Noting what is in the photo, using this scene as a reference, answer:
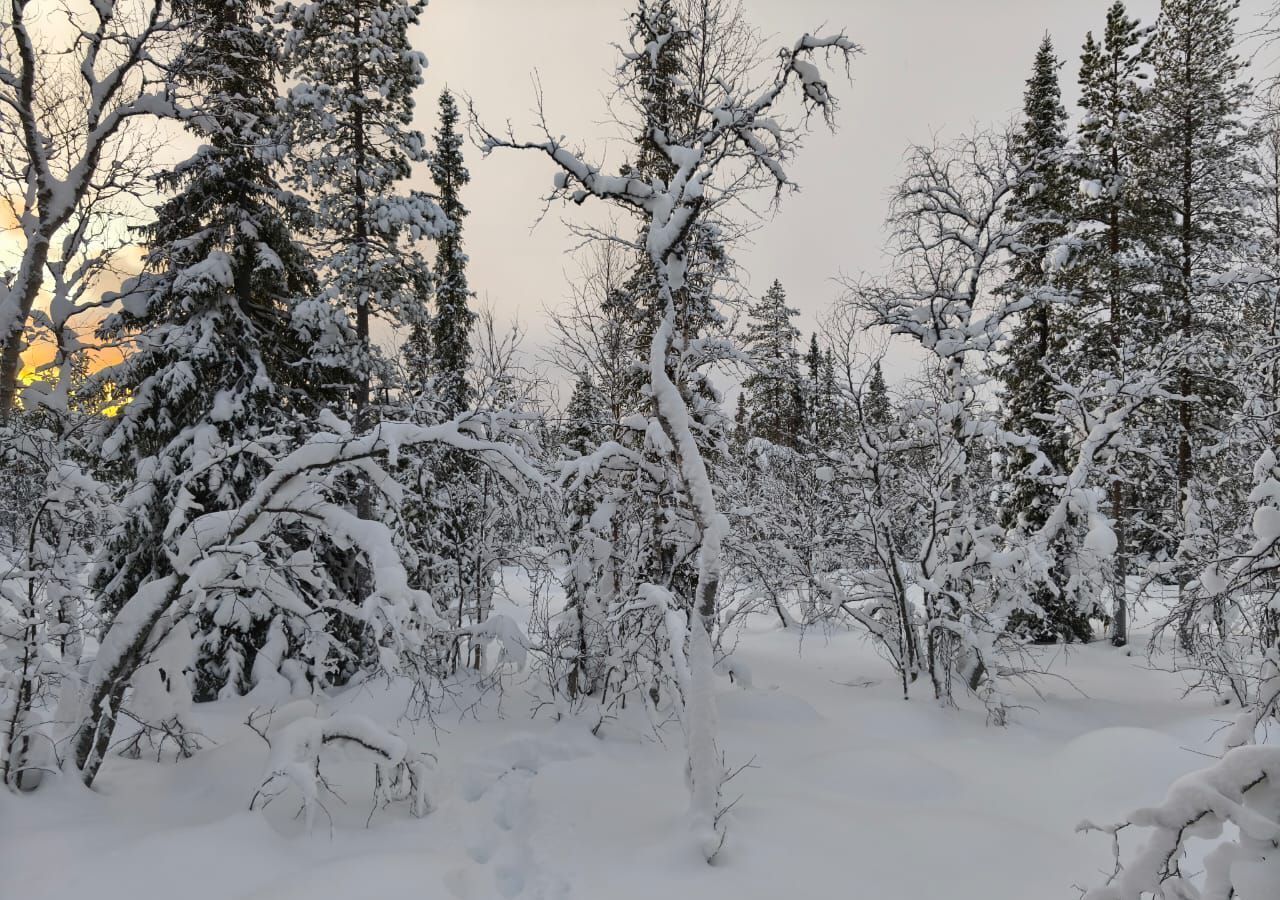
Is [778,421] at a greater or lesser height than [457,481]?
greater

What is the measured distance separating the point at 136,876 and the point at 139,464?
758 centimetres

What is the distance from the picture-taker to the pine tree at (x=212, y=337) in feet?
34.4

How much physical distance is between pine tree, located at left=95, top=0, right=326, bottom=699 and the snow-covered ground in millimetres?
Result: 2738

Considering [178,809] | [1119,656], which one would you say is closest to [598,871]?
[178,809]

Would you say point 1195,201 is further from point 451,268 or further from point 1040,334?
point 451,268

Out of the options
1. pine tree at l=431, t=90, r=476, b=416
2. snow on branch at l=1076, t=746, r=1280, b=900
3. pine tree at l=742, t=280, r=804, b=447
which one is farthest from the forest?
pine tree at l=742, t=280, r=804, b=447

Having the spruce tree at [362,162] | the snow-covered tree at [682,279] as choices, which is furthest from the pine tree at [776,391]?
the snow-covered tree at [682,279]

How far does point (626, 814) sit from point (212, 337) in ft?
32.1

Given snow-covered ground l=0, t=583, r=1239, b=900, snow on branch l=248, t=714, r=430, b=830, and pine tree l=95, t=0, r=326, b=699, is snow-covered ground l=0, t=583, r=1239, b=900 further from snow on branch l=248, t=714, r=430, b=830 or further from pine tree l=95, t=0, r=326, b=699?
pine tree l=95, t=0, r=326, b=699

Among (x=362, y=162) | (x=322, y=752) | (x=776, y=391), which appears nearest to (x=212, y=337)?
(x=362, y=162)

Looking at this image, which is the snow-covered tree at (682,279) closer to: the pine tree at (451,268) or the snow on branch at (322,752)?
the snow on branch at (322,752)

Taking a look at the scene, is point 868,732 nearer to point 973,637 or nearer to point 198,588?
point 973,637

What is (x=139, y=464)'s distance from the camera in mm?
10578

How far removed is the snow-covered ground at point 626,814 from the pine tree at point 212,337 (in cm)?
274
